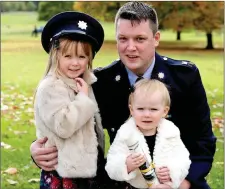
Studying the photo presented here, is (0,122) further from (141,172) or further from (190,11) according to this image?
(190,11)

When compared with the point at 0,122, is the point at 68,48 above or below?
above

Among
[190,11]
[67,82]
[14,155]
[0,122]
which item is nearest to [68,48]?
[67,82]

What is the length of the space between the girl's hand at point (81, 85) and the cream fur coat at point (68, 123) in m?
0.02

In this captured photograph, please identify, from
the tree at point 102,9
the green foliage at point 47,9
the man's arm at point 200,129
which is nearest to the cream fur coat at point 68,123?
the man's arm at point 200,129

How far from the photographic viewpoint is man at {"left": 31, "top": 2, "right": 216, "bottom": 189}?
3.04 metres

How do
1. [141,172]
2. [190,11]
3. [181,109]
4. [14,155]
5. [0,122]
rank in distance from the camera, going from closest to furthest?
[141,172] → [181,109] → [14,155] → [0,122] → [190,11]

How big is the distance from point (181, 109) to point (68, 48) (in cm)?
81

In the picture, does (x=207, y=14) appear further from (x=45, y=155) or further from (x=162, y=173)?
(x=162, y=173)

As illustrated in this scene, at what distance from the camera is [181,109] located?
3.27 metres

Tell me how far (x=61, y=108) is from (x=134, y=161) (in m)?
0.48

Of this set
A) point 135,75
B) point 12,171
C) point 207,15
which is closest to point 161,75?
point 135,75

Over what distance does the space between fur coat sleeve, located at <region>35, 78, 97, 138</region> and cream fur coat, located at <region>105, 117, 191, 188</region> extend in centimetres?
23

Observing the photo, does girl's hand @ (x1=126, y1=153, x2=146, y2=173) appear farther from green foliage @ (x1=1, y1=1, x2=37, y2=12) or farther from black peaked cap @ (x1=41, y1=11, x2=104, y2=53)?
green foliage @ (x1=1, y1=1, x2=37, y2=12)

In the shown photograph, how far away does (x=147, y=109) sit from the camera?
282cm
